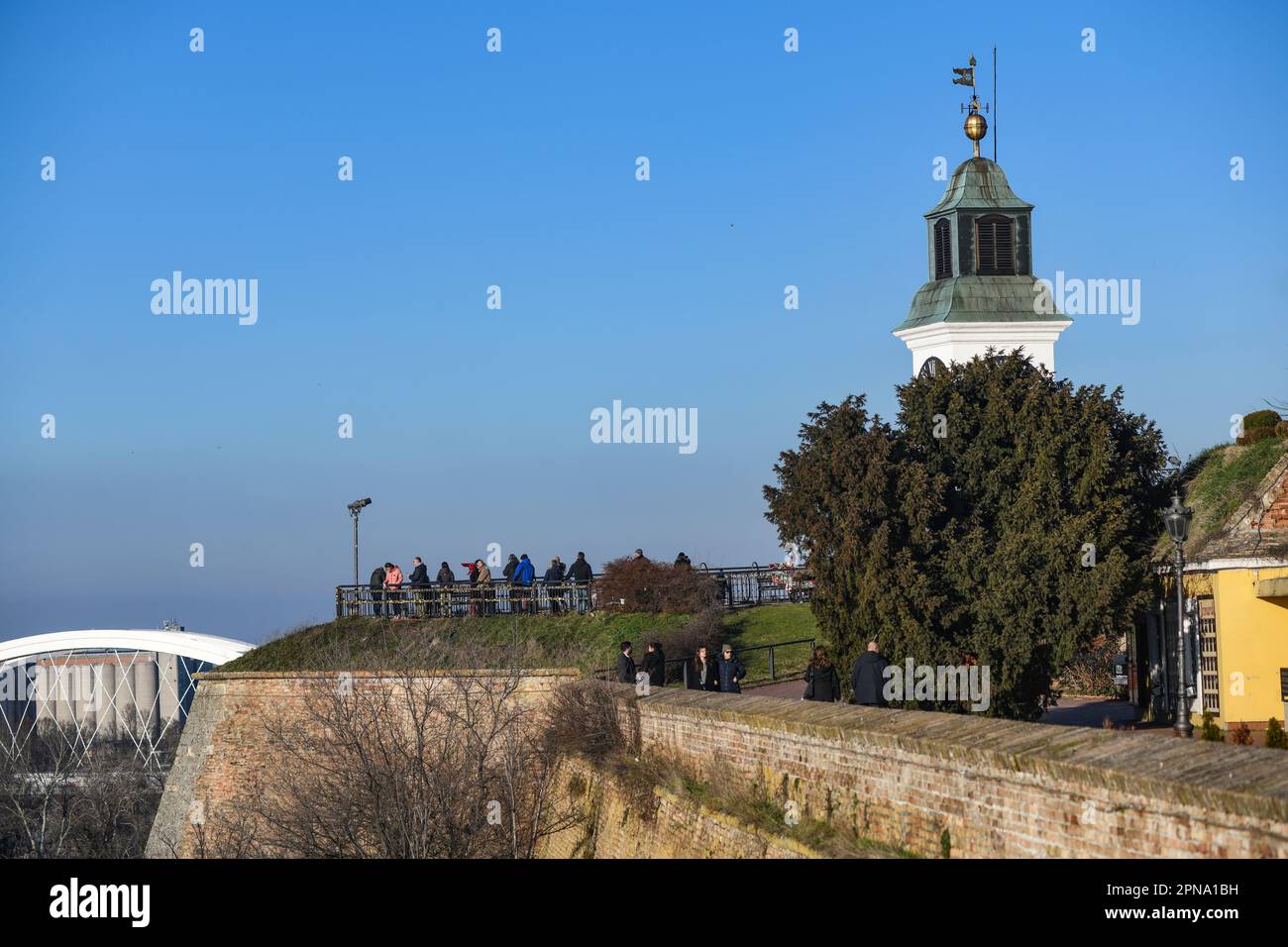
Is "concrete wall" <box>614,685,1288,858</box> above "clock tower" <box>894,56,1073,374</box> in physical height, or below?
below

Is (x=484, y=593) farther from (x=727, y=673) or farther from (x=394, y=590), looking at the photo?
(x=727, y=673)

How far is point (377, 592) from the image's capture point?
40531mm

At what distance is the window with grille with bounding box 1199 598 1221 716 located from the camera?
24.7 m

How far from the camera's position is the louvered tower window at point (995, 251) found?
47.6 m

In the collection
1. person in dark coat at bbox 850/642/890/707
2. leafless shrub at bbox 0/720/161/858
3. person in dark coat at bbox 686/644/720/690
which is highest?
person in dark coat at bbox 850/642/890/707

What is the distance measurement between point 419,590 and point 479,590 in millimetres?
1569

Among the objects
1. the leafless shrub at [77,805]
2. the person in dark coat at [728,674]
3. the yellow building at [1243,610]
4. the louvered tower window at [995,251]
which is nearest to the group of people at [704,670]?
the person in dark coat at [728,674]

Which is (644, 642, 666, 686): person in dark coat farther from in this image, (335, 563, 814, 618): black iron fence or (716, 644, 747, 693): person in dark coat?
(335, 563, 814, 618): black iron fence

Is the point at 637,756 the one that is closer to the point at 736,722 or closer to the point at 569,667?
the point at 736,722

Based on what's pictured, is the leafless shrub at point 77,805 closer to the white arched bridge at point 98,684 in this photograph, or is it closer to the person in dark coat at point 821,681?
the white arched bridge at point 98,684

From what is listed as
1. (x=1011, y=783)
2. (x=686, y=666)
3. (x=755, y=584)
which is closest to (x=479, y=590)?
(x=755, y=584)

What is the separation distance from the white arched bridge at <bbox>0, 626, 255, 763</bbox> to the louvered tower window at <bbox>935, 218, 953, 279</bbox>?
3620 cm

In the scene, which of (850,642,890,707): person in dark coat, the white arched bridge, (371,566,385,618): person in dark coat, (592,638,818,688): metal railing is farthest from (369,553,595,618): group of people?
the white arched bridge
